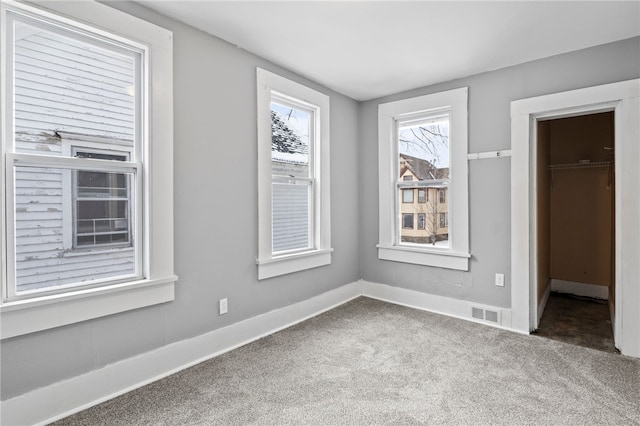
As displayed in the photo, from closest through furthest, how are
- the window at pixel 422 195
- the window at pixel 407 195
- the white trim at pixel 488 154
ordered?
the white trim at pixel 488 154 < the window at pixel 422 195 < the window at pixel 407 195

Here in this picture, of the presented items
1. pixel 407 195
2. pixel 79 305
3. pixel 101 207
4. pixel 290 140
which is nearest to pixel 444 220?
pixel 407 195

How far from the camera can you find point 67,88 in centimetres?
194

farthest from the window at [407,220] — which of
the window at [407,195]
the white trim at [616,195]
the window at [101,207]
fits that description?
the window at [101,207]

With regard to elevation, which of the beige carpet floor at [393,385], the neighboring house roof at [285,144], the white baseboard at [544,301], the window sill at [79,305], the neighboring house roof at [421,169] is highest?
the neighboring house roof at [285,144]

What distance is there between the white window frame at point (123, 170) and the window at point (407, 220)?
2670mm

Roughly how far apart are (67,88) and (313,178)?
7.40 feet

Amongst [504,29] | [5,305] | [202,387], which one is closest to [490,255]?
[504,29]

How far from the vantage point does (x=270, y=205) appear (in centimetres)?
304

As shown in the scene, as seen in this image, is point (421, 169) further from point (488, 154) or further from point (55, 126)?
point (55, 126)

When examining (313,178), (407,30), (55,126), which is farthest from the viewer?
(313,178)

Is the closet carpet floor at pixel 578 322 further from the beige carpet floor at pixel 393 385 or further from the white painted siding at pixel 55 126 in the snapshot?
the white painted siding at pixel 55 126

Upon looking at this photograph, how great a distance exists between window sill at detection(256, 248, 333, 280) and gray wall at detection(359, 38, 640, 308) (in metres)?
1.06

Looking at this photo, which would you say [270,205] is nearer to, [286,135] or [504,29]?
[286,135]

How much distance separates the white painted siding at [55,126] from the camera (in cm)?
179
